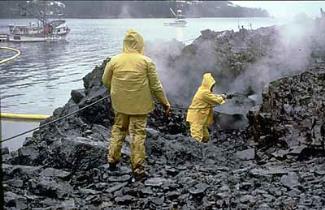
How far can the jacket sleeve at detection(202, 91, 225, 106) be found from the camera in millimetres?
8375

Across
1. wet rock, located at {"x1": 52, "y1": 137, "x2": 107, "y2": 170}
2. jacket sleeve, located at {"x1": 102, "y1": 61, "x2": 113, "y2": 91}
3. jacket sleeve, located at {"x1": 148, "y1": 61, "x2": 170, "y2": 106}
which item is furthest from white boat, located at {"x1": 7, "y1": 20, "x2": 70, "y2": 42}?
jacket sleeve, located at {"x1": 148, "y1": 61, "x2": 170, "y2": 106}

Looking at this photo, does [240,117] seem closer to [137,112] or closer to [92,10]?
[137,112]

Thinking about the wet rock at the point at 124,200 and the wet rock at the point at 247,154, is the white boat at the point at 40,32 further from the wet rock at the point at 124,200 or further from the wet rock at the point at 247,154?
the wet rock at the point at 124,200

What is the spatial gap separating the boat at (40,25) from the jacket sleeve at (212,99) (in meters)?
8.31

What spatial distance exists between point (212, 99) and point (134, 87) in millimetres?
3312

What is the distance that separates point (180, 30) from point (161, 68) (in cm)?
1265

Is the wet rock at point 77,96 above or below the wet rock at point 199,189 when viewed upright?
below

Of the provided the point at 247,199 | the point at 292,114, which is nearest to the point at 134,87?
the point at 247,199

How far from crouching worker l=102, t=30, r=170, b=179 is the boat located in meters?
10.1

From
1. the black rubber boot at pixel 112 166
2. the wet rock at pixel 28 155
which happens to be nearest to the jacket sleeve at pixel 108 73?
the black rubber boot at pixel 112 166

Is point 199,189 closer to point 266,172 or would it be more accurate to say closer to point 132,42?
point 266,172

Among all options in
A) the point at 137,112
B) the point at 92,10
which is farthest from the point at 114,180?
the point at 92,10

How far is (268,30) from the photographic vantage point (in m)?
14.1

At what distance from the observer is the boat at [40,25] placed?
1602 centimetres
